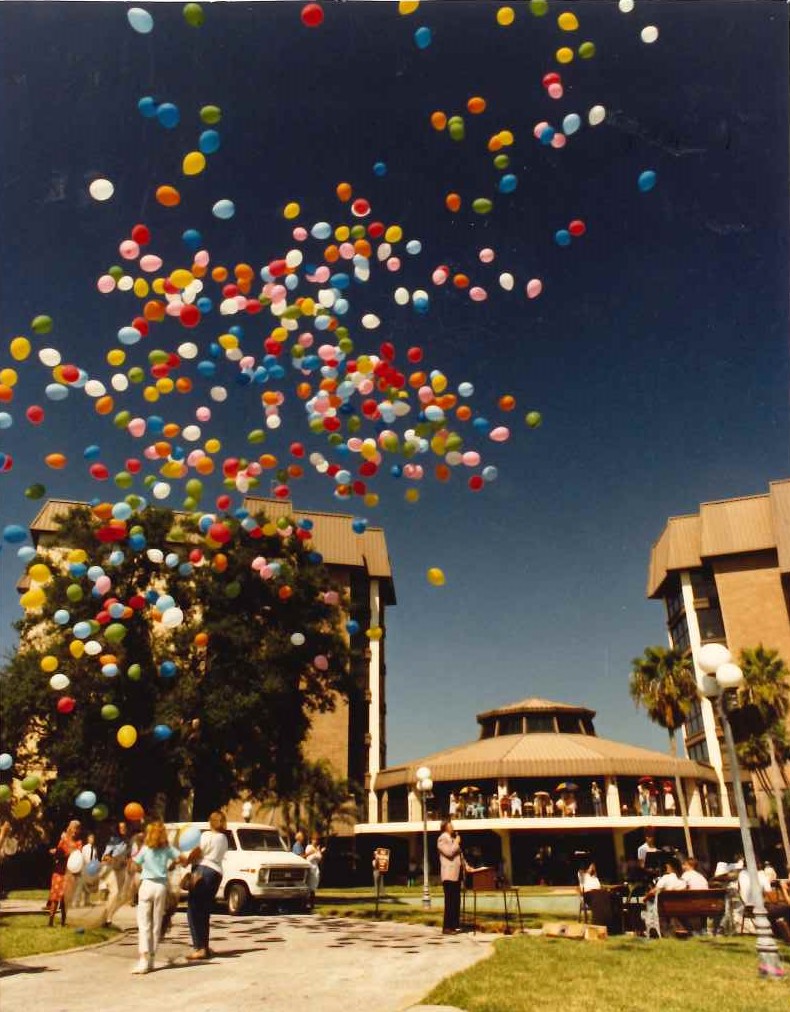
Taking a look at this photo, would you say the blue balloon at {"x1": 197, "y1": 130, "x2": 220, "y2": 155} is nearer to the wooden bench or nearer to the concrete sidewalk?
the concrete sidewalk

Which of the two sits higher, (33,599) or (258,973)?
(33,599)

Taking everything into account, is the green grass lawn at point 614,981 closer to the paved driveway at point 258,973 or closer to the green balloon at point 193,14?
the paved driveway at point 258,973

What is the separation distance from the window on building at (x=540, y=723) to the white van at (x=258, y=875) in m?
35.4

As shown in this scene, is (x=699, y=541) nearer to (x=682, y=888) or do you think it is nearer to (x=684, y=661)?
(x=684, y=661)

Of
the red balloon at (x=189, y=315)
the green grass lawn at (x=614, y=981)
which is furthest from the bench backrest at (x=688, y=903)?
the red balloon at (x=189, y=315)

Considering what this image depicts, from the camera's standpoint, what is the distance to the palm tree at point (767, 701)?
133 ft

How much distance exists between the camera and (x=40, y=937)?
1173cm

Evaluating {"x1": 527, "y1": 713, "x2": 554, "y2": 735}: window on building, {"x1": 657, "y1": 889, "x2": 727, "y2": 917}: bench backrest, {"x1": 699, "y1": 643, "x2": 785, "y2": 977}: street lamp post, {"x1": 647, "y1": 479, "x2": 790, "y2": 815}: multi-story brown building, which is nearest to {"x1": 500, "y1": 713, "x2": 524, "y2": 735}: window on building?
{"x1": 527, "y1": 713, "x2": 554, "y2": 735}: window on building

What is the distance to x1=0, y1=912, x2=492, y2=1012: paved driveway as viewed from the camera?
672cm

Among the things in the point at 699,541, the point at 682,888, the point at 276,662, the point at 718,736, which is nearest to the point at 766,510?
the point at 699,541

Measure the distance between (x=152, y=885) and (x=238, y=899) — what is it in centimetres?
855

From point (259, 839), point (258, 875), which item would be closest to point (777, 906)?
point (258, 875)

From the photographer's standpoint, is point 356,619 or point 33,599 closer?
point 33,599

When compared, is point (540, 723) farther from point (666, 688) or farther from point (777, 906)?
point (777, 906)
